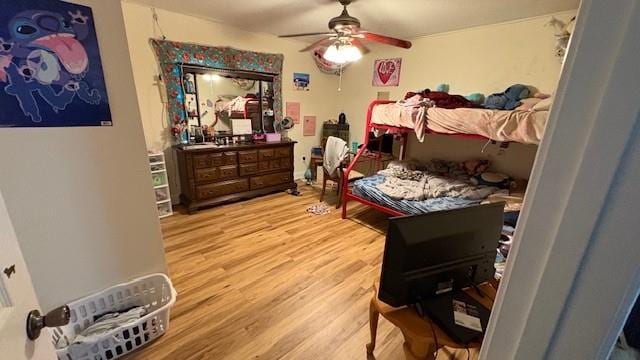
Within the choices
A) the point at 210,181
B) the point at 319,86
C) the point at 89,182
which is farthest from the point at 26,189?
the point at 319,86

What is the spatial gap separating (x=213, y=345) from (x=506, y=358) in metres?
1.64

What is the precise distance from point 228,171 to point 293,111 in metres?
1.62

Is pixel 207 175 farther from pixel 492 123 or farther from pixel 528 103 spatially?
pixel 528 103

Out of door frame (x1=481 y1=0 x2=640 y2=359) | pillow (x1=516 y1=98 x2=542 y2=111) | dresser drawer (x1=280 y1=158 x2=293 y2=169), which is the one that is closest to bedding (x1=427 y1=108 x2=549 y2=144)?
pillow (x1=516 y1=98 x2=542 y2=111)

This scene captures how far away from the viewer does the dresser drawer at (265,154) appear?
3.70 meters

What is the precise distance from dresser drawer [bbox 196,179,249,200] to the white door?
2731mm

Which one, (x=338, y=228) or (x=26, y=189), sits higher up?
(x=26, y=189)

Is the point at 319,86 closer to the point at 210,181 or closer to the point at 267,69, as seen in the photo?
the point at 267,69

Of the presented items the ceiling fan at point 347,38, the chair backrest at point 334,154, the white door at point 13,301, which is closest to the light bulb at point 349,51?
the ceiling fan at point 347,38

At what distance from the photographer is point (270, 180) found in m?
3.91

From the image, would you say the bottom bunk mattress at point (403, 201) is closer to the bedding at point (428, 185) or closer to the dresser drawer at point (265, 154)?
the bedding at point (428, 185)

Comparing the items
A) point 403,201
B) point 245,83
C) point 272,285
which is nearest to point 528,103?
point 403,201

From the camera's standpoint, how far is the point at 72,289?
56.1 inches

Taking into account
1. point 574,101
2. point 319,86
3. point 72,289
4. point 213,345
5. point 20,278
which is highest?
point 319,86
